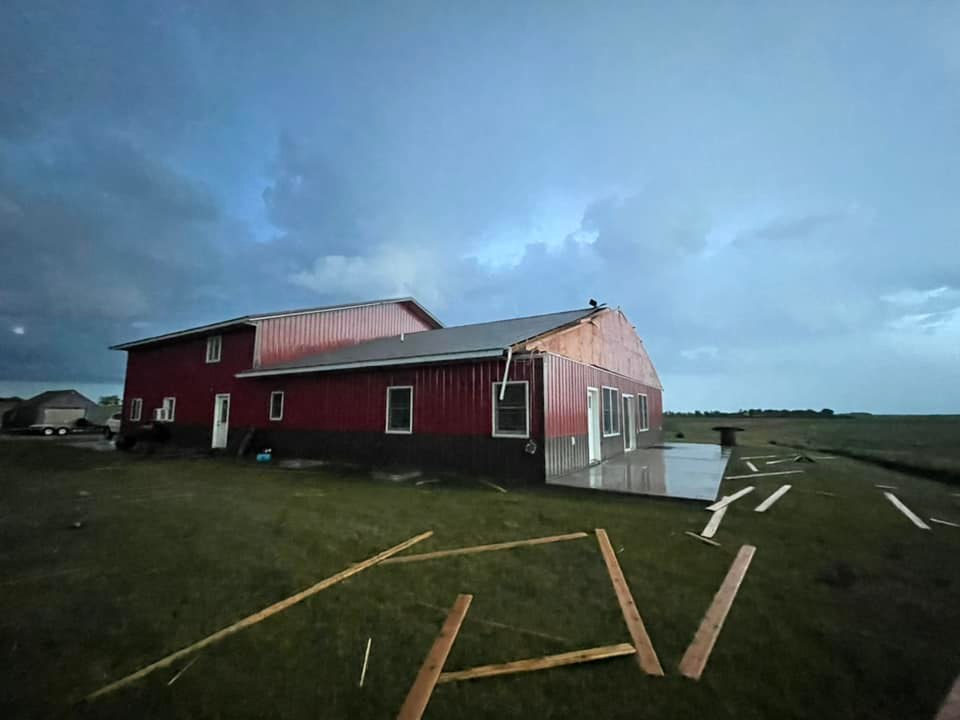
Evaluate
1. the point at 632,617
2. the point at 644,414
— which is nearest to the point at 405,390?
the point at 632,617

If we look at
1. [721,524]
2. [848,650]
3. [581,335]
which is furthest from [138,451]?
[848,650]

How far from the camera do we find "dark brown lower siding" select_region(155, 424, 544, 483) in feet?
30.8

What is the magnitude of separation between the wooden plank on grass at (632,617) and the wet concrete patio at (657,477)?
11.7 feet

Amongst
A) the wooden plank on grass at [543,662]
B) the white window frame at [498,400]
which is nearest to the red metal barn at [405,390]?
the white window frame at [498,400]

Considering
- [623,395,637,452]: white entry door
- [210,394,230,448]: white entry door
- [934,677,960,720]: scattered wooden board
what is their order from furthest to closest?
[210,394,230,448]: white entry door < [623,395,637,452]: white entry door < [934,677,960,720]: scattered wooden board

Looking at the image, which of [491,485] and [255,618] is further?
[491,485]

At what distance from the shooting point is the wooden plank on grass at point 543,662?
2436mm

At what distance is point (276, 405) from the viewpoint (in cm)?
1479

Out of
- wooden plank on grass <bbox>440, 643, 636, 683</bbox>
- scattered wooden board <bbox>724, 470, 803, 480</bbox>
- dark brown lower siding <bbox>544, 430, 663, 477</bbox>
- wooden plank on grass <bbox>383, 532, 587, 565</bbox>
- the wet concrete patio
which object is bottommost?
wooden plank on grass <bbox>383, 532, 587, 565</bbox>

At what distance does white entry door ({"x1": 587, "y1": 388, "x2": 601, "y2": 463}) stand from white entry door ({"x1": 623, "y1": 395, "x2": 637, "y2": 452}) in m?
4.02

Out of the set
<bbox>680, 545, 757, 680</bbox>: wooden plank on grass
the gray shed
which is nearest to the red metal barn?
<bbox>680, 545, 757, 680</bbox>: wooden plank on grass

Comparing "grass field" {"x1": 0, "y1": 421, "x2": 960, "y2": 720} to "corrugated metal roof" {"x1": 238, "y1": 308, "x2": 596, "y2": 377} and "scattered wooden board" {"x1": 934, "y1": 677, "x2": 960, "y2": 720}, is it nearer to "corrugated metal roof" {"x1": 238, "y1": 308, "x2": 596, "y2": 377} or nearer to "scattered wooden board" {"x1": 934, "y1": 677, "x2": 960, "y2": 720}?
"scattered wooden board" {"x1": 934, "y1": 677, "x2": 960, "y2": 720}

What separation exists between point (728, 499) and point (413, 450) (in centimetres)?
737

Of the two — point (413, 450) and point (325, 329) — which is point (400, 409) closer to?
point (413, 450)
